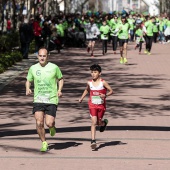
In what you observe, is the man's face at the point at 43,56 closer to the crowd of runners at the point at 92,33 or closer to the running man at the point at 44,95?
the running man at the point at 44,95

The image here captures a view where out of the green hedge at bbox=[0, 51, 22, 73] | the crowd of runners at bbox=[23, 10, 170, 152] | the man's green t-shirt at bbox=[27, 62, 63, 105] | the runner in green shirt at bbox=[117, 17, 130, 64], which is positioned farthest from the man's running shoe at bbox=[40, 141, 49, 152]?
the runner in green shirt at bbox=[117, 17, 130, 64]

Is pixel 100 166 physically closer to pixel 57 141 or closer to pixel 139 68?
pixel 57 141

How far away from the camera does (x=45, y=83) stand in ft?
37.6

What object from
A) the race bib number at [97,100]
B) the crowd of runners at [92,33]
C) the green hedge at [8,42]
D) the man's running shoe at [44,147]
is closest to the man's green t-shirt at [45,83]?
the man's running shoe at [44,147]

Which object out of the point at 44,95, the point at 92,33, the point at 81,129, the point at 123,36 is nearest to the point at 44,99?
the point at 44,95

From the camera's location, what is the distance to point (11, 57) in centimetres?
3084

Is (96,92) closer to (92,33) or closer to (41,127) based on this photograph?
(41,127)

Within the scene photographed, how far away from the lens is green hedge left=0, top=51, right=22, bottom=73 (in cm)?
2766

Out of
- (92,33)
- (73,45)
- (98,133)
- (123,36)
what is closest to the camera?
(98,133)

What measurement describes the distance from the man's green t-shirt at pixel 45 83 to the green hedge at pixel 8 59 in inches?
584

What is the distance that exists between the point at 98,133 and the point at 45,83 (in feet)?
7.17

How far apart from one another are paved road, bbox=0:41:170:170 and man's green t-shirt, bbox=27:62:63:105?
0.71 meters

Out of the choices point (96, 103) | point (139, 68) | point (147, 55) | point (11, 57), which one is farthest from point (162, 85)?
point (147, 55)

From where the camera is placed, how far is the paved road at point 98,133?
1054 centimetres
